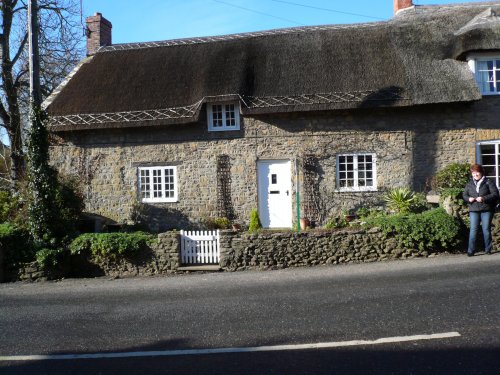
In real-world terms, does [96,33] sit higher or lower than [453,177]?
higher

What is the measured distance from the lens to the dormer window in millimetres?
13461

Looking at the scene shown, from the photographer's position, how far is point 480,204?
9148 mm

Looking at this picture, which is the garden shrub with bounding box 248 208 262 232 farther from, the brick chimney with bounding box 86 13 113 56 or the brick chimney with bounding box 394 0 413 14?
the brick chimney with bounding box 394 0 413 14

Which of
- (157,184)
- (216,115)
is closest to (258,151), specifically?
(216,115)

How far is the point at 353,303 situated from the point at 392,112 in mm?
8625

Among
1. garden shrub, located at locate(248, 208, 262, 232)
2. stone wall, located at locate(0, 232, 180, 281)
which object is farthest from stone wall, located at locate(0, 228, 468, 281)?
garden shrub, located at locate(248, 208, 262, 232)

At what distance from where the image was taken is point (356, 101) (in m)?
13.2

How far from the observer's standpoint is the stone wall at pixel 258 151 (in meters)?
13.5

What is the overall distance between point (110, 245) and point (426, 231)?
22.5 feet

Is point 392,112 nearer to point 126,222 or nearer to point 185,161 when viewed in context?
point 185,161

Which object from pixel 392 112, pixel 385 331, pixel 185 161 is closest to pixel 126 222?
pixel 185 161

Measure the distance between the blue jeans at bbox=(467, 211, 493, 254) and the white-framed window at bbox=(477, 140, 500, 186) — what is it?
4.85 metres

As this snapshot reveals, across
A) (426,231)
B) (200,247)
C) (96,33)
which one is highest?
(96,33)

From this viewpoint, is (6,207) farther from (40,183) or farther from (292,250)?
(292,250)
